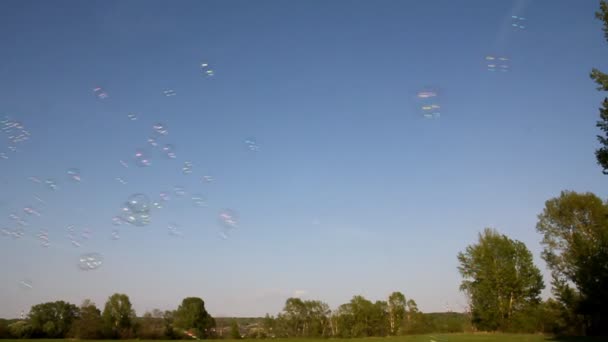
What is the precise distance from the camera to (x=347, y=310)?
9831 centimetres

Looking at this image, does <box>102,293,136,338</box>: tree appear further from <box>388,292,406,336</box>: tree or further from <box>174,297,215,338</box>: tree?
<box>388,292,406,336</box>: tree

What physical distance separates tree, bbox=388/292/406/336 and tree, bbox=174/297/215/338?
41.4 m

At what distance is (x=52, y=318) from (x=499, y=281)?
64906 mm

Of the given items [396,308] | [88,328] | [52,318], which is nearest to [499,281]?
[396,308]

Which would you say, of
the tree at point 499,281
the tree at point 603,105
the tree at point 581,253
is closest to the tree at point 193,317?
the tree at point 499,281

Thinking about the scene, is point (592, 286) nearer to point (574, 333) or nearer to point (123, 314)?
point (574, 333)

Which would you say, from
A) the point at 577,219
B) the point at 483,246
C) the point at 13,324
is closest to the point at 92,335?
the point at 13,324

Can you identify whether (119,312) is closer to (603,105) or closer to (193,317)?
(193,317)

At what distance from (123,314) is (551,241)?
63240 millimetres

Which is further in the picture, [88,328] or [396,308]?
[396,308]

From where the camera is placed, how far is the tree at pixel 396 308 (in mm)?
95512

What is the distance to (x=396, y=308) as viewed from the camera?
317 feet

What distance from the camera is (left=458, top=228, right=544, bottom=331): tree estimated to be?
60438mm

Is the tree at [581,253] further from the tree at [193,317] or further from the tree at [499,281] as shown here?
the tree at [193,317]
